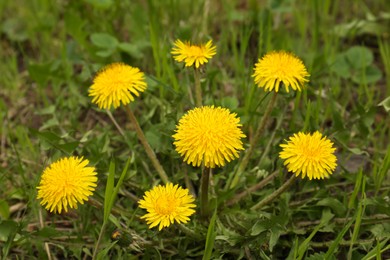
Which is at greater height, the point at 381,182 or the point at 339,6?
the point at 339,6

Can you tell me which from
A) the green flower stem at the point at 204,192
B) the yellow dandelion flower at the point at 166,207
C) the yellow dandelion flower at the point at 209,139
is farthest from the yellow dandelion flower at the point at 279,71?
the yellow dandelion flower at the point at 166,207

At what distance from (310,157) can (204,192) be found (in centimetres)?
35

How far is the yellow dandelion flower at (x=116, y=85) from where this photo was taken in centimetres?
148

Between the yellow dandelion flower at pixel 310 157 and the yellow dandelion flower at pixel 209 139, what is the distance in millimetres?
148

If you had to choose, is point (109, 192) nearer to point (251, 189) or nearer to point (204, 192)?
point (204, 192)

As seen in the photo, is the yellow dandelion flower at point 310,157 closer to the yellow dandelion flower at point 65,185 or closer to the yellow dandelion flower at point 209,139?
the yellow dandelion flower at point 209,139

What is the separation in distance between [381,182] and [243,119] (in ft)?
1.72

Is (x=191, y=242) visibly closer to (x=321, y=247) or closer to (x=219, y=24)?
(x=321, y=247)

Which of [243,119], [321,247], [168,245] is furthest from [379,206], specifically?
[168,245]

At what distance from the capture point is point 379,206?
5.11 feet

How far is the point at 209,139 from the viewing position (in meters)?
1.30

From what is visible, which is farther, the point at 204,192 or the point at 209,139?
the point at 204,192

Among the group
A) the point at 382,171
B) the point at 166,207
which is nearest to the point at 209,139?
the point at 166,207

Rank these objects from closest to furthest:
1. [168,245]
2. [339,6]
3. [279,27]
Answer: [168,245], [279,27], [339,6]
